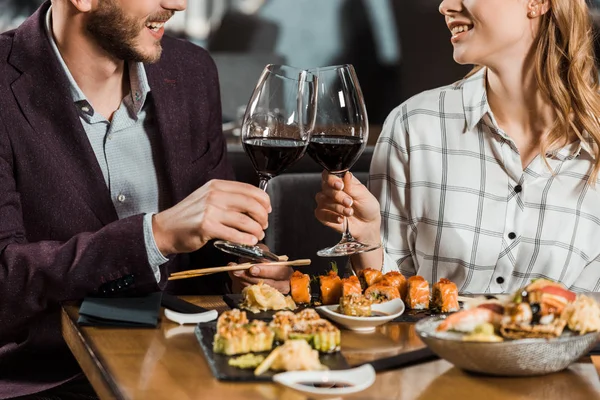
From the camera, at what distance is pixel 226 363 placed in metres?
1.23

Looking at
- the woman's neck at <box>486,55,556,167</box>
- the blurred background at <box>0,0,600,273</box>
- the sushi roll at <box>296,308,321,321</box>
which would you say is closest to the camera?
the sushi roll at <box>296,308,321,321</box>

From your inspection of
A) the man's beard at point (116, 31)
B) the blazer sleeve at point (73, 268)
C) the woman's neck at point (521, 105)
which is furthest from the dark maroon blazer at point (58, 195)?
the woman's neck at point (521, 105)

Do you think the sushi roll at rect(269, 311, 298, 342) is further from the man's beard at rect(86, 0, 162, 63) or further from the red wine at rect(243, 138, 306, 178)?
the man's beard at rect(86, 0, 162, 63)

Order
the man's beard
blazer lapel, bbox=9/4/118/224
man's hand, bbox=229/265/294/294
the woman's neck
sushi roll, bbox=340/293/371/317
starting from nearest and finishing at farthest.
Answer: sushi roll, bbox=340/293/371/317
man's hand, bbox=229/265/294/294
blazer lapel, bbox=9/4/118/224
the man's beard
the woman's neck

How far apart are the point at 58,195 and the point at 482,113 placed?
988mm

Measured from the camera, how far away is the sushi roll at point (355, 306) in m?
1.47

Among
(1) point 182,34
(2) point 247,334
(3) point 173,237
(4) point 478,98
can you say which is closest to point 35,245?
(3) point 173,237

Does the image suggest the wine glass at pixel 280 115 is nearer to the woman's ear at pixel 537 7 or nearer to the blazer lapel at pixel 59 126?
the blazer lapel at pixel 59 126

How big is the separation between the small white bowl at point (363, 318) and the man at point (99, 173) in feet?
0.59

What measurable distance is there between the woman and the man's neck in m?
0.67

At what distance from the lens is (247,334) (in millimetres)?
1271

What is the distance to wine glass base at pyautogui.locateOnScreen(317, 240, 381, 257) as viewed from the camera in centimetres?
159

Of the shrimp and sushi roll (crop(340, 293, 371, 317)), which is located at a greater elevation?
the shrimp

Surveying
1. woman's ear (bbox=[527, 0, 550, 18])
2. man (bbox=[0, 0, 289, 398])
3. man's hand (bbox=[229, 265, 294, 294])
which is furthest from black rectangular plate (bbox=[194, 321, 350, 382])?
woman's ear (bbox=[527, 0, 550, 18])
